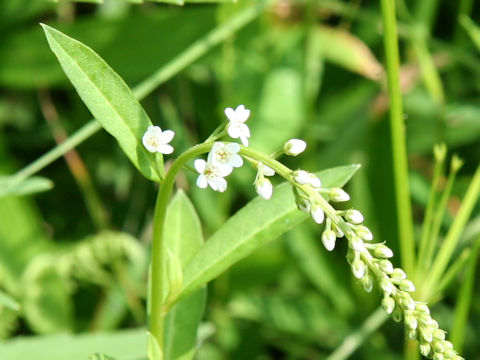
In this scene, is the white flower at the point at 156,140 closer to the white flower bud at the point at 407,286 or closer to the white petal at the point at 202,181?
the white petal at the point at 202,181

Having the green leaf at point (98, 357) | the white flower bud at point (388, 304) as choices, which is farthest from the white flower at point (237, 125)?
the green leaf at point (98, 357)

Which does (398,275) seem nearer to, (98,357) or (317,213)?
(317,213)

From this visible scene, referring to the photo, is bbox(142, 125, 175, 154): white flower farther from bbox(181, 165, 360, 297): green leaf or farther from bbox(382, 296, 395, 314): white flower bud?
bbox(382, 296, 395, 314): white flower bud

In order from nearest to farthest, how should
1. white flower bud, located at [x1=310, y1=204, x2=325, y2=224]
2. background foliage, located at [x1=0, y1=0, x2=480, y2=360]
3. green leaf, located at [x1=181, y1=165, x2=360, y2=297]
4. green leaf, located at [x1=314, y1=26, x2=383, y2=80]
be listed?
white flower bud, located at [x1=310, y1=204, x2=325, y2=224] < green leaf, located at [x1=181, y1=165, x2=360, y2=297] < background foliage, located at [x1=0, y1=0, x2=480, y2=360] < green leaf, located at [x1=314, y1=26, x2=383, y2=80]

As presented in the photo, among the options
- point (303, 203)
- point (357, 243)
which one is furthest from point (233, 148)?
point (357, 243)

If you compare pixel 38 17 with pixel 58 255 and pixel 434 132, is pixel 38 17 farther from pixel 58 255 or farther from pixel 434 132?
pixel 434 132

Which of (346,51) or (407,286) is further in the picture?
(346,51)

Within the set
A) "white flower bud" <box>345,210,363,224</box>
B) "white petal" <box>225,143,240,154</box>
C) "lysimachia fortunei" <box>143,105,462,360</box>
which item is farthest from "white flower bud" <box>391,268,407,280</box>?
"white petal" <box>225,143,240,154</box>
